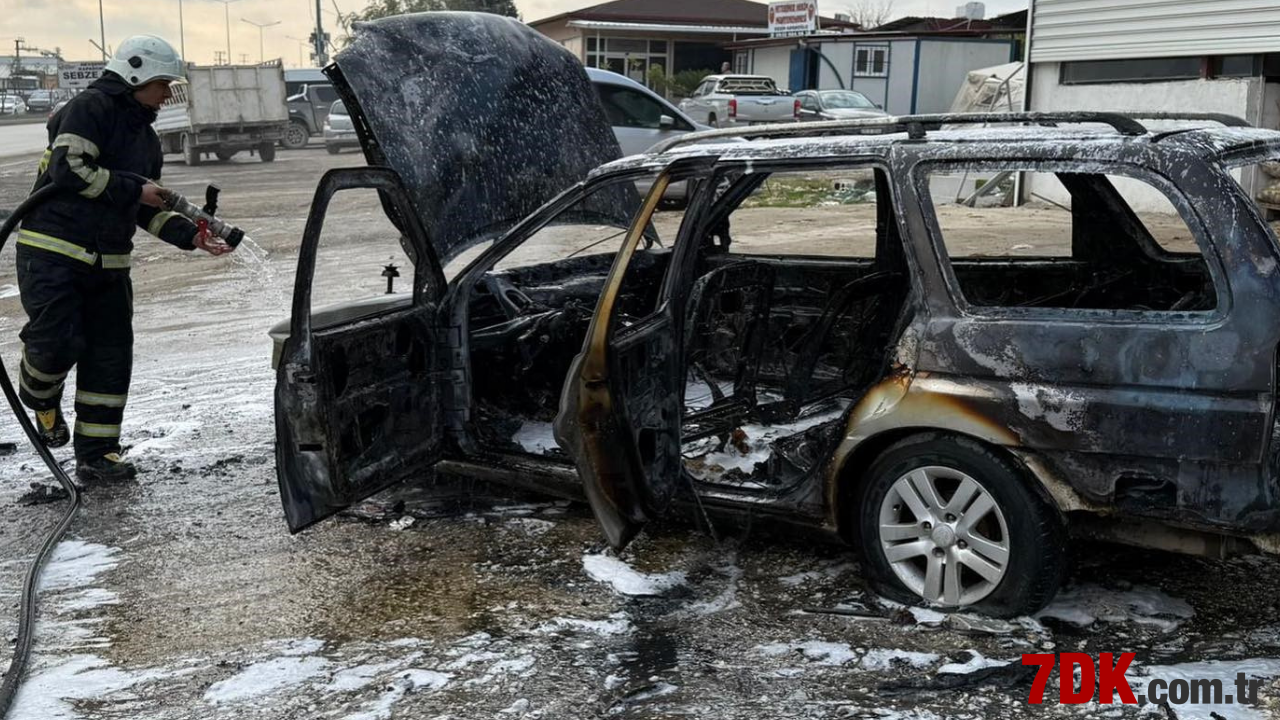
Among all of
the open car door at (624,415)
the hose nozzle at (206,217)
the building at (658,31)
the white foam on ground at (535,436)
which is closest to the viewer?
the open car door at (624,415)

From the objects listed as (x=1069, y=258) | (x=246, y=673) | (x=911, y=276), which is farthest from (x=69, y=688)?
(x=1069, y=258)

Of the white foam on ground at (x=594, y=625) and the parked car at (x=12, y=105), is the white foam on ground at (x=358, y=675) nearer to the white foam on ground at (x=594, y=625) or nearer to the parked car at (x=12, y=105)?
the white foam on ground at (x=594, y=625)

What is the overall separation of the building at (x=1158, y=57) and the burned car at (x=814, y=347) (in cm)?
736

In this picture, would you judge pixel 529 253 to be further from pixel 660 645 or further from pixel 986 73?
pixel 986 73

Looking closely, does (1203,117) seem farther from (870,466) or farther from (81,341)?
(81,341)

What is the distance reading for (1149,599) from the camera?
3.85 m

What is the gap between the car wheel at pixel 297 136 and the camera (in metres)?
28.5

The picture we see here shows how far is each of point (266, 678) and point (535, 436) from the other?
6.01ft

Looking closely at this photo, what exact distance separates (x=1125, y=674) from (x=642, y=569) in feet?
5.40

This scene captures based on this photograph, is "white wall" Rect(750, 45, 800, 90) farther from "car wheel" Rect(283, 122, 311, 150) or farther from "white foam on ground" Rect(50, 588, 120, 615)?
"white foam on ground" Rect(50, 588, 120, 615)

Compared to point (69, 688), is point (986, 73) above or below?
above

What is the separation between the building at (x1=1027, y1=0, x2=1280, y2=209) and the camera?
1262 centimetres

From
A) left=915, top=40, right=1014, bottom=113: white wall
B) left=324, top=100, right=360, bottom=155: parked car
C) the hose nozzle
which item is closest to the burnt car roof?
the hose nozzle

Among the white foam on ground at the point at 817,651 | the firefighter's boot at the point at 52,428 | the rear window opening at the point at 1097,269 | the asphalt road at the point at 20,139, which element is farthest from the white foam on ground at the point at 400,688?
the asphalt road at the point at 20,139
